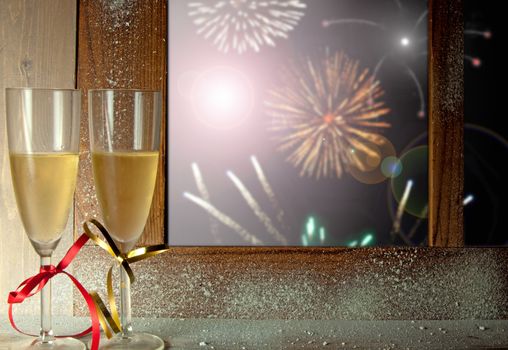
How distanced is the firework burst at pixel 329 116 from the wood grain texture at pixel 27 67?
16.0 inches

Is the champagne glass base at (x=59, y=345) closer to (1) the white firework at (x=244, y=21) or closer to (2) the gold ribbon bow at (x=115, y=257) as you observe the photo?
(2) the gold ribbon bow at (x=115, y=257)

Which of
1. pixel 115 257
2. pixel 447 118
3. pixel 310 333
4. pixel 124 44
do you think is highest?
pixel 124 44

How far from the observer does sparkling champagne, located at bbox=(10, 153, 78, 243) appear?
0.95 metres

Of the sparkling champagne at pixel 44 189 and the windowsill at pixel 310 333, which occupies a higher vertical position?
the sparkling champagne at pixel 44 189

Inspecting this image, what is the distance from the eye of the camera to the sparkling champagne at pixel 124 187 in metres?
0.96

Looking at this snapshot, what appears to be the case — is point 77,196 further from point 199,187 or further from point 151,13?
point 151,13

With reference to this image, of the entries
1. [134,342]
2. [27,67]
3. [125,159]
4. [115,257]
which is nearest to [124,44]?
[27,67]

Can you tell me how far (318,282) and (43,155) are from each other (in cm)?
53

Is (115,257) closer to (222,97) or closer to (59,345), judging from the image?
(59,345)

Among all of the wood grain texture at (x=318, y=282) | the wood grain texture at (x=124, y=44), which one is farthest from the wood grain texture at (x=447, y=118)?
the wood grain texture at (x=124, y=44)

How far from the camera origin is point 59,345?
0.98m

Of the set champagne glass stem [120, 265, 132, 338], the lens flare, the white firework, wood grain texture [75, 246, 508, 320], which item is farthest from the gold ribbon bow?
the white firework

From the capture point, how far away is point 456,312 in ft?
3.80

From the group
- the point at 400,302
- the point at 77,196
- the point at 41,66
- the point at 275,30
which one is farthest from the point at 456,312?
the point at 41,66
